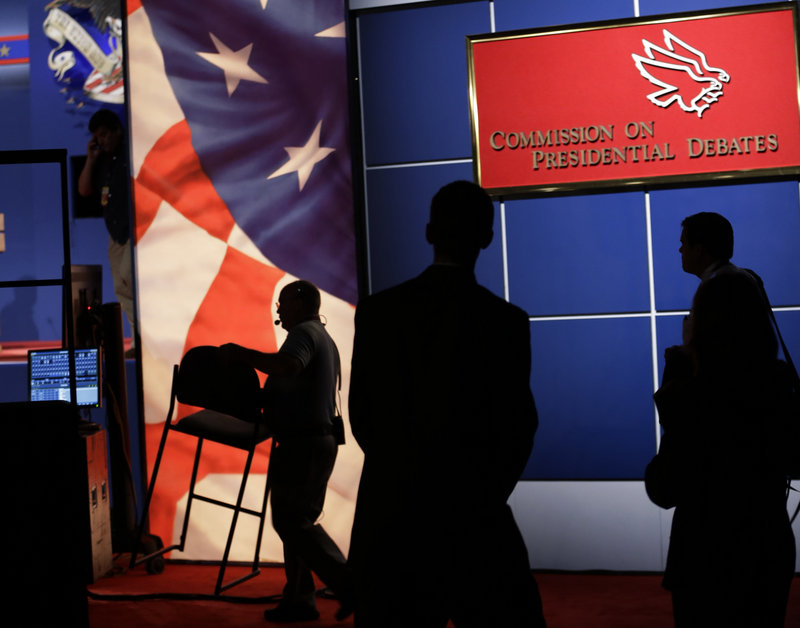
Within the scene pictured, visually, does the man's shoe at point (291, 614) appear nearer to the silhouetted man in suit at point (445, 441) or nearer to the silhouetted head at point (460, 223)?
the silhouetted man in suit at point (445, 441)

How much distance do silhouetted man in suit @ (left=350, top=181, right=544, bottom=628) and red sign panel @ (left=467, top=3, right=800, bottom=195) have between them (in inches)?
111

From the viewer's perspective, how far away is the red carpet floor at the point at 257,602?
3.73 m

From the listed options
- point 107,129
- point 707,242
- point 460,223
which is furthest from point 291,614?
point 107,129

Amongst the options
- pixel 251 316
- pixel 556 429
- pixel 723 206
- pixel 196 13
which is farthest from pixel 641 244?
pixel 196 13

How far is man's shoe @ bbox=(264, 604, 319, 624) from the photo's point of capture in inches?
149

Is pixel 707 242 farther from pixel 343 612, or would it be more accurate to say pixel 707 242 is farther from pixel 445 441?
pixel 343 612

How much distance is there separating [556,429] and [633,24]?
2016 mm

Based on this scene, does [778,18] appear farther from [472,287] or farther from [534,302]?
[472,287]

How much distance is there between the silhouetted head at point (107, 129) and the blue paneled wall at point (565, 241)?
6.76ft

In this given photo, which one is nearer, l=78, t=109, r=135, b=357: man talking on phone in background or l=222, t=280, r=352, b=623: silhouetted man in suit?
l=222, t=280, r=352, b=623: silhouetted man in suit

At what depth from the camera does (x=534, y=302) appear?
4500mm

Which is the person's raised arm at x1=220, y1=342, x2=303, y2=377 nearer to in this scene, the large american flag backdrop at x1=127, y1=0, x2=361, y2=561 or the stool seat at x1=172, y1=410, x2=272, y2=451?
the stool seat at x1=172, y1=410, x2=272, y2=451

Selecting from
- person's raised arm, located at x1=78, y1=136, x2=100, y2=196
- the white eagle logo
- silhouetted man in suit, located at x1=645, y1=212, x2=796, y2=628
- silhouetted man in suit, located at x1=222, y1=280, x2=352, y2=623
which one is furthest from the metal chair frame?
person's raised arm, located at x1=78, y1=136, x2=100, y2=196

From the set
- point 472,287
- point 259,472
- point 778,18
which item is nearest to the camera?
point 472,287
